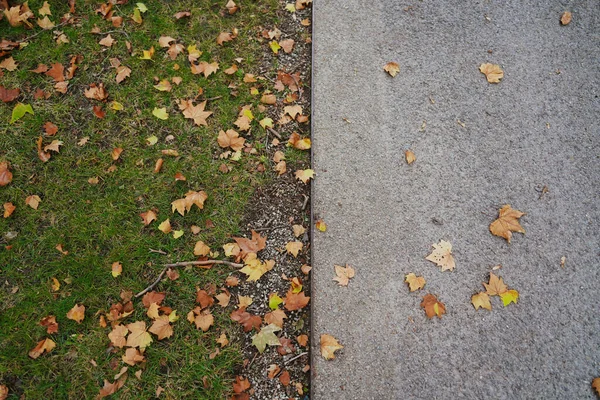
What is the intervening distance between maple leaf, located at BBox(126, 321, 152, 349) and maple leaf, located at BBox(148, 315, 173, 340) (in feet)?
0.14

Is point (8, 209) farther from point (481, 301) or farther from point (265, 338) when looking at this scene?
point (481, 301)

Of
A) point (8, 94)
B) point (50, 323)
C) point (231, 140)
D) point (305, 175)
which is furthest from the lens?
point (8, 94)

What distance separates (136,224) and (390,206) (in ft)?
5.55

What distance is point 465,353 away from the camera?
2521mm

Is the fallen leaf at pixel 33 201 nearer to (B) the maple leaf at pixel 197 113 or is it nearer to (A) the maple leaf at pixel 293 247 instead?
(B) the maple leaf at pixel 197 113

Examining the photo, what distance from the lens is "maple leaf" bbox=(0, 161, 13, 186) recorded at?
2.91 metres

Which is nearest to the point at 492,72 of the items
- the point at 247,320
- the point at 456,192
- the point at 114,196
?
the point at 456,192

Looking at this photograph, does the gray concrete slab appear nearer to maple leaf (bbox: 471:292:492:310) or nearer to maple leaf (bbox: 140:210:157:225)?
maple leaf (bbox: 471:292:492:310)

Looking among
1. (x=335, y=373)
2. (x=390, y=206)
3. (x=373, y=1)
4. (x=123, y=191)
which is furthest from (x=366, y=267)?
(x=373, y=1)

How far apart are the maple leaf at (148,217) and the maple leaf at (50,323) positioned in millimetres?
776

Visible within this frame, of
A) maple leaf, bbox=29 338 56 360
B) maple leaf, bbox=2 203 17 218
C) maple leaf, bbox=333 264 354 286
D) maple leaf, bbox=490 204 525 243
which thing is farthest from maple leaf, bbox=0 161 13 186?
maple leaf, bbox=490 204 525 243

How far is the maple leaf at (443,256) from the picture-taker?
2.71 m

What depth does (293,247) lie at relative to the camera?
9.05 ft

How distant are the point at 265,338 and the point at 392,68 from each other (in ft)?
7.05
